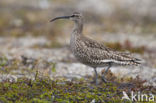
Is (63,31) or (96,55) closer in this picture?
(96,55)

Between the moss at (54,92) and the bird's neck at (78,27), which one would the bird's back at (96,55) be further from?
the moss at (54,92)

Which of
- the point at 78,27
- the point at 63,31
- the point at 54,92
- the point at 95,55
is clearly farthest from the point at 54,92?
the point at 63,31

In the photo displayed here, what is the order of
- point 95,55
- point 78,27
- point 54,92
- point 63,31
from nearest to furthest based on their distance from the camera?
1. point 54,92
2. point 95,55
3. point 78,27
4. point 63,31

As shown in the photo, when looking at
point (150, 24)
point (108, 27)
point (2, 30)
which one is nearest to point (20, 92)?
point (2, 30)

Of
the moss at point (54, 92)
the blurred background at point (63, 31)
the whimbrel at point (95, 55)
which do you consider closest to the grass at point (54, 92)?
the moss at point (54, 92)

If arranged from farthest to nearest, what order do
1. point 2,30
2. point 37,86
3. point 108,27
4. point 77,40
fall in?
point 108,27, point 2,30, point 77,40, point 37,86

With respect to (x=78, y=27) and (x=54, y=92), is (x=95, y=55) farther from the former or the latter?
(x=54, y=92)

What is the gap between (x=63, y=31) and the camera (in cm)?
1927

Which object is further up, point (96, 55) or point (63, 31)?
point (63, 31)

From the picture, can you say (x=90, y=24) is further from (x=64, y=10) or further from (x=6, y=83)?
(x=6, y=83)

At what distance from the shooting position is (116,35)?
1906 cm

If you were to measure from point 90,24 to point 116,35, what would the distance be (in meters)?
2.27

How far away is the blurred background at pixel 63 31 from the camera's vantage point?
1193 centimetres

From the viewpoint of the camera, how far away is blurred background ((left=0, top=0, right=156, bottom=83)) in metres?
11.9
